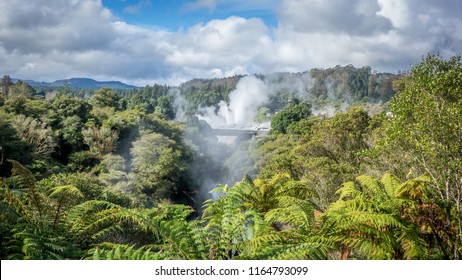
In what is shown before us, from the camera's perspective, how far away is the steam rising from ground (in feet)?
230

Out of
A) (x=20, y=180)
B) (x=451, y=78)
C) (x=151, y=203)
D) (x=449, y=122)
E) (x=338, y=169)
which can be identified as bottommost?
(x=151, y=203)

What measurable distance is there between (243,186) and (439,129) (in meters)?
2.99

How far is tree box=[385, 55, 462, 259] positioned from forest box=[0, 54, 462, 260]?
3 centimetres

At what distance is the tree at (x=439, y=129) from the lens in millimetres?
5113

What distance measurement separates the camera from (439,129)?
17.5ft

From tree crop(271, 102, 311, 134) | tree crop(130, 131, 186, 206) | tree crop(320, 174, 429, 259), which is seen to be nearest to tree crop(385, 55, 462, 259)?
tree crop(320, 174, 429, 259)

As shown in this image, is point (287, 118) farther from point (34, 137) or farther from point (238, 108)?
point (238, 108)

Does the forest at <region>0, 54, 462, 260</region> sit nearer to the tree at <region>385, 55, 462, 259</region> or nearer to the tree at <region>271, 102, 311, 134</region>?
the tree at <region>385, 55, 462, 259</region>

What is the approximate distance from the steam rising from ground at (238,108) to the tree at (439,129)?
6130cm

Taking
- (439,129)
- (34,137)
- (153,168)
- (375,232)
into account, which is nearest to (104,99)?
(153,168)

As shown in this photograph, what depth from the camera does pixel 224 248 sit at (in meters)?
3.59
